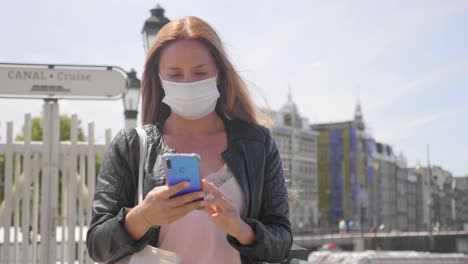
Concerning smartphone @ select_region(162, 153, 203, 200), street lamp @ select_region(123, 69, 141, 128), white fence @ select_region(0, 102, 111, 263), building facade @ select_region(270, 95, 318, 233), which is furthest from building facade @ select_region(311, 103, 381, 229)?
smartphone @ select_region(162, 153, 203, 200)

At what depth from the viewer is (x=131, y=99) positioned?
25.4 ft

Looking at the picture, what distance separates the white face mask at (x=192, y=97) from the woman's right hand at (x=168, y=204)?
0.37m

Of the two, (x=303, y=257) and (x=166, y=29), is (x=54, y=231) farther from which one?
(x=166, y=29)

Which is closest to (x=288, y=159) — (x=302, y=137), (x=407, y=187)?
(x=302, y=137)

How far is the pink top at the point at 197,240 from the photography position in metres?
1.81

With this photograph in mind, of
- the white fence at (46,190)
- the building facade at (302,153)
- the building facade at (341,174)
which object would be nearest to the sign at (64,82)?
the white fence at (46,190)

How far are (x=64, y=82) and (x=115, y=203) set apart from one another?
5.33 m

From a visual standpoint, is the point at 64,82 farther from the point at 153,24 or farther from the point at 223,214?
the point at 223,214

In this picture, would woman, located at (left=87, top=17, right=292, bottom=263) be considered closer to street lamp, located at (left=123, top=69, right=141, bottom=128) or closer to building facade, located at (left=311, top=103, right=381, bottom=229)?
street lamp, located at (left=123, top=69, right=141, bottom=128)

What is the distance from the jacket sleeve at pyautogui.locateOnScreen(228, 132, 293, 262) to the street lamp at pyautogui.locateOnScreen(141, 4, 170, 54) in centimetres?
470

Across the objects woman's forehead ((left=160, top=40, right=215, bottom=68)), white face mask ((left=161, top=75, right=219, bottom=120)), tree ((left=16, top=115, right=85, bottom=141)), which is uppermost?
tree ((left=16, top=115, right=85, bottom=141))

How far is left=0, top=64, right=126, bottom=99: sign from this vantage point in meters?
6.83

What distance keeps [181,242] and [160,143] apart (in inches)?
11.6

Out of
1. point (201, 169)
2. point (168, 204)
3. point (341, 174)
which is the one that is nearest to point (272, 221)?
point (201, 169)
